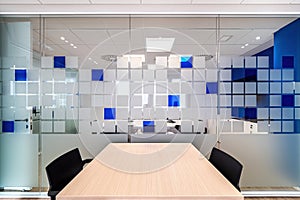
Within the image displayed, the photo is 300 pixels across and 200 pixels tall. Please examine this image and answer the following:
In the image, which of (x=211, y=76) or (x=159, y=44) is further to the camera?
(x=159, y=44)

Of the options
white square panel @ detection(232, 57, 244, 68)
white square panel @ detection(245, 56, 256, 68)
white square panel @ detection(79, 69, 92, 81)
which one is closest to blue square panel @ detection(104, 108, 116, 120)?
white square panel @ detection(79, 69, 92, 81)

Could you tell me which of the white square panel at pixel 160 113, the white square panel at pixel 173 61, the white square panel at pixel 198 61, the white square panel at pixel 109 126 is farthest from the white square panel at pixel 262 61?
the white square panel at pixel 109 126

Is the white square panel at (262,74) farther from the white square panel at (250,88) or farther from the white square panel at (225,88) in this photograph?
the white square panel at (225,88)

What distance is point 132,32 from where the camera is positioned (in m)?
3.48

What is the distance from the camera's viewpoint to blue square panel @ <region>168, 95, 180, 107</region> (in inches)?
135

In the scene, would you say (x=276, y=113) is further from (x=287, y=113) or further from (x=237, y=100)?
(x=237, y=100)

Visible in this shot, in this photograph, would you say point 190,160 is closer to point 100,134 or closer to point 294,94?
point 100,134

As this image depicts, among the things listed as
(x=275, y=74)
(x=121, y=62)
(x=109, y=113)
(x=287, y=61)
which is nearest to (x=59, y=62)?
(x=121, y=62)

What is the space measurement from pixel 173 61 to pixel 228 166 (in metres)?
1.77

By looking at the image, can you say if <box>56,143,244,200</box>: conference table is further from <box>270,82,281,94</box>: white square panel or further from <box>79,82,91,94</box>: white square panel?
<box>270,82,281,94</box>: white square panel

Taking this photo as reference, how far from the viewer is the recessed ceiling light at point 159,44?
3.46 meters

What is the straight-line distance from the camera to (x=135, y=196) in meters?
1.54

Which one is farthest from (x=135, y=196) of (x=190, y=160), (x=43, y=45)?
(x=43, y=45)

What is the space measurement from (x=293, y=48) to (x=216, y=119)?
1.24 metres
